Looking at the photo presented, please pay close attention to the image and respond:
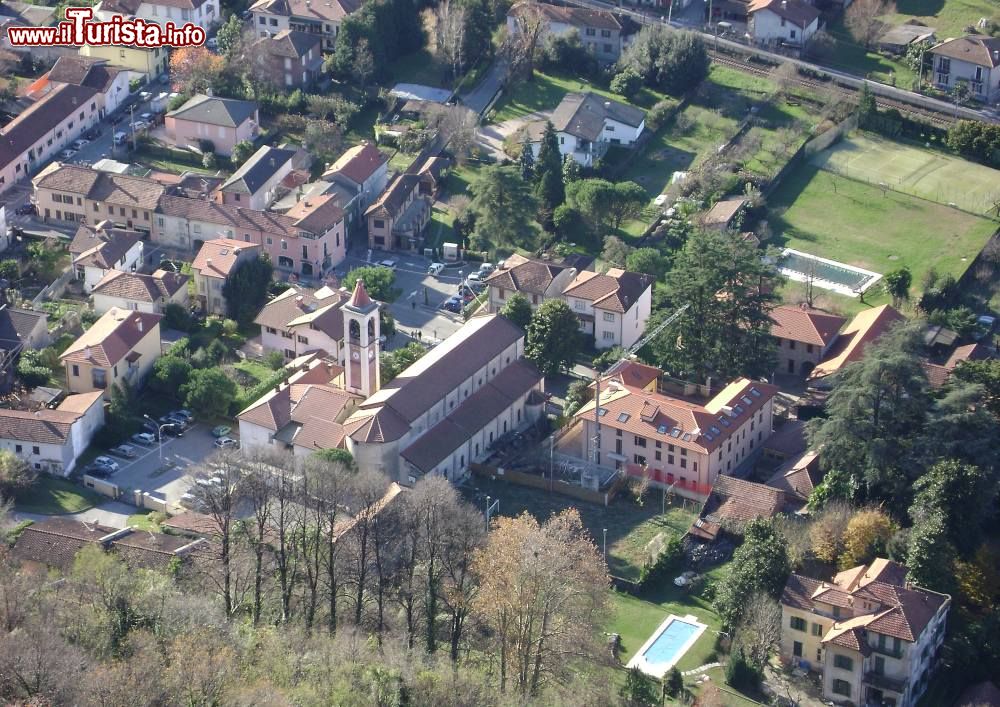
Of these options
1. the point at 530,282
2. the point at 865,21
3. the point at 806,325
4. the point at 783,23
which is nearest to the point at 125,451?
the point at 530,282

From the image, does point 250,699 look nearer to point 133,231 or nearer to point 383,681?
point 383,681

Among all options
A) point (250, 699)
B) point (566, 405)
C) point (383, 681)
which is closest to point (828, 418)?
point (566, 405)

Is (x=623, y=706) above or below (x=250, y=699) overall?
below

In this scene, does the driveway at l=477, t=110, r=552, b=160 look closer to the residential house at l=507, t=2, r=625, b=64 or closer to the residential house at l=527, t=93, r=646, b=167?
the residential house at l=527, t=93, r=646, b=167

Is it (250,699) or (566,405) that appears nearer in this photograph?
(250,699)

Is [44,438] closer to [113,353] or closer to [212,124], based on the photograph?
[113,353]

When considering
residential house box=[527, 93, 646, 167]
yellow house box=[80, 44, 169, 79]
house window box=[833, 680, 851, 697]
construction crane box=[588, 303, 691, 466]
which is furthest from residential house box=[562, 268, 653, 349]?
yellow house box=[80, 44, 169, 79]

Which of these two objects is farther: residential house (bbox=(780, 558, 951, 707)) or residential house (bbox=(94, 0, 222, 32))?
residential house (bbox=(94, 0, 222, 32))
